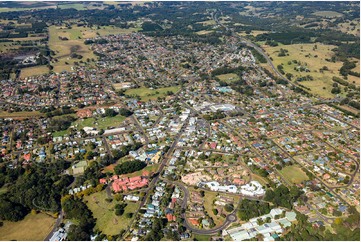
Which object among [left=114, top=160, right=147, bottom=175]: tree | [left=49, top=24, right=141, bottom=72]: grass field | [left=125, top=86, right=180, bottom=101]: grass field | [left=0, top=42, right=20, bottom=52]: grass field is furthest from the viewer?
[left=0, top=42, right=20, bottom=52]: grass field

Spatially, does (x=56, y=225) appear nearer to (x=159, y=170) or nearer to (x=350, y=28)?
(x=159, y=170)

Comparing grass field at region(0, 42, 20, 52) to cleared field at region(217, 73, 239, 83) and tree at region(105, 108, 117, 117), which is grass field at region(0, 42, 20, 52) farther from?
cleared field at region(217, 73, 239, 83)

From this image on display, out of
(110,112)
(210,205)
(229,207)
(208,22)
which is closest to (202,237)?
(210,205)

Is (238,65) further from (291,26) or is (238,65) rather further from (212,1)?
(212,1)

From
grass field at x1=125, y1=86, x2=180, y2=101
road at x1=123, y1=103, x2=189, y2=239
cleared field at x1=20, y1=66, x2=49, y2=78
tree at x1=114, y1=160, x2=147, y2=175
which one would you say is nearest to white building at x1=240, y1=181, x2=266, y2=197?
road at x1=123, y1=103, x2=189, y2=239

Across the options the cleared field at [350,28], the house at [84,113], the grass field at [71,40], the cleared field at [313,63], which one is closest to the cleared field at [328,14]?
the cleared field at [350,28]

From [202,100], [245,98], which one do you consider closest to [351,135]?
Result: [245,98]
